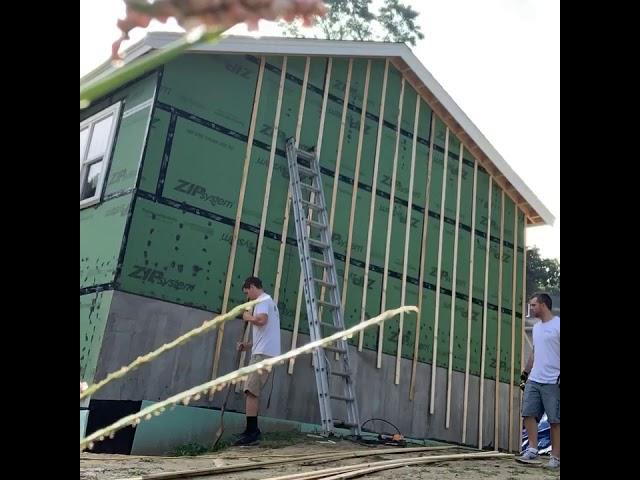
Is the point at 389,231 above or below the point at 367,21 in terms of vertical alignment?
below

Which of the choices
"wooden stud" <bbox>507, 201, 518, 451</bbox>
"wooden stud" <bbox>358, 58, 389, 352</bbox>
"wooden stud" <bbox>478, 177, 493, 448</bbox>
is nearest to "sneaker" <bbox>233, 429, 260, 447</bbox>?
"wooden stud" <bbox>358, 58, 389, 352</bbox>

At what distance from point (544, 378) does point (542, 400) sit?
25cm

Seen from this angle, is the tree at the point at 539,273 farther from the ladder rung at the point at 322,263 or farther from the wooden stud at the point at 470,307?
the ladder rung at the point at 322,263

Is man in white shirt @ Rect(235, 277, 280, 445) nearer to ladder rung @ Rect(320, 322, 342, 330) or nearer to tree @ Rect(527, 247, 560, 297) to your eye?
ladder rung @ Rect(320, 322, 342, 330)

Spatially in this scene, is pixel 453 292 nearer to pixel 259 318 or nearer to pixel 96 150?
pixel 259 318

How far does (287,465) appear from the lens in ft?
15.3

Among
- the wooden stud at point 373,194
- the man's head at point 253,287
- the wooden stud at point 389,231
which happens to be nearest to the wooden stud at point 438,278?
the wooden stud at point 389,231

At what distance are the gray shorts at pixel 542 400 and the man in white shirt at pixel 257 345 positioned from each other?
267 cm

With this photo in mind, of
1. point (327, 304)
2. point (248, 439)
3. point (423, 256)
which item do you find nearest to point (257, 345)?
point (248, 439)

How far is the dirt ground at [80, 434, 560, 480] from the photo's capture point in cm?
424
